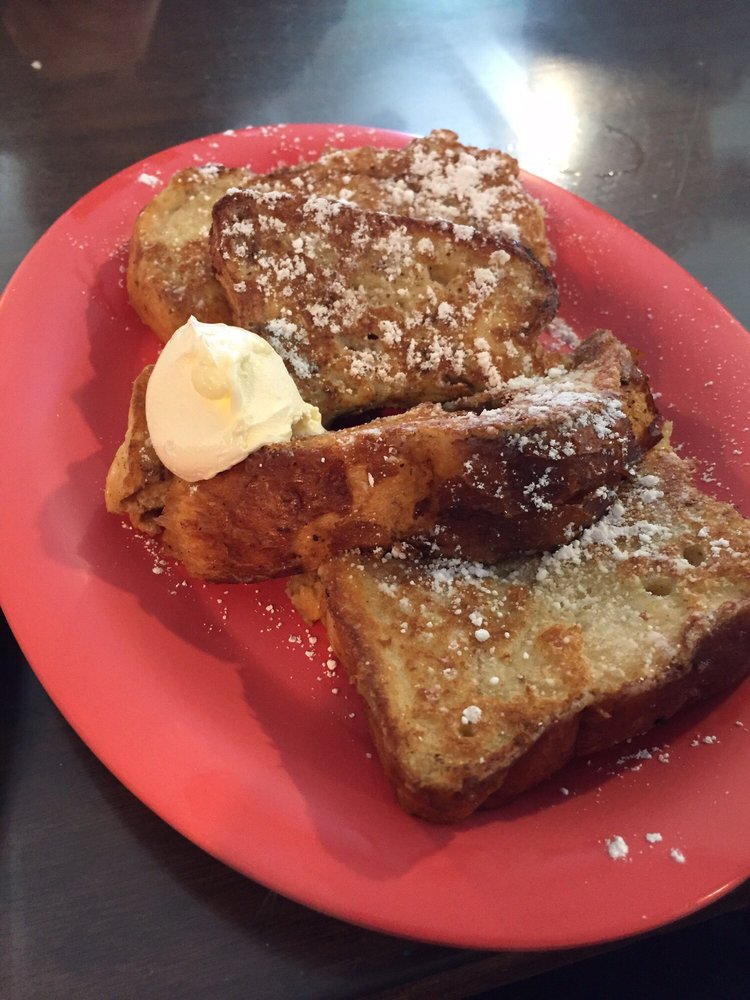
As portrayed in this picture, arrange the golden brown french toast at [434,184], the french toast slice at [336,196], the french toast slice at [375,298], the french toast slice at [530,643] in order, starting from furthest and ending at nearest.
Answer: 1. the golden brown french toast at [434,184]
2. the french toast slice at [336,196]
3. the french toast slice at [375,298]
4. the french toast slice at [530,643]

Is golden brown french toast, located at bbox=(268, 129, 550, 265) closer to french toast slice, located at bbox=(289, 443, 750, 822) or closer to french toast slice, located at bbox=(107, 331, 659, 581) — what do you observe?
french toast slice, located at bbox=(107, 331, 659, 581)

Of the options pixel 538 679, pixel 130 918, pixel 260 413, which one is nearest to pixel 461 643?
pixel 538 679

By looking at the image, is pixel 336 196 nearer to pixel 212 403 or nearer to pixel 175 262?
pixel 175 262

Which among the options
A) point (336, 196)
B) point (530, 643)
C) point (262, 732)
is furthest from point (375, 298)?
point (262, 732)

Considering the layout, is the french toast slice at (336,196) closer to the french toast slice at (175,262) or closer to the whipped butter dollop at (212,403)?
the french toast slice at (175,262)

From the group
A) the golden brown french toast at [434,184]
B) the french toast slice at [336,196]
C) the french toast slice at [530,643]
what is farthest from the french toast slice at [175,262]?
the french toast slice at [530,643]
